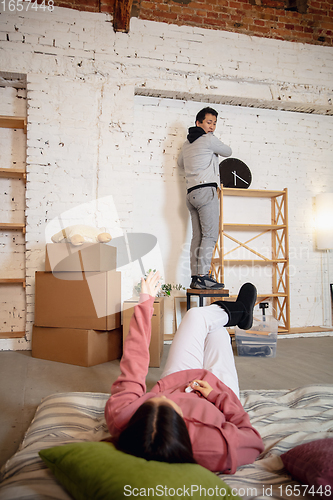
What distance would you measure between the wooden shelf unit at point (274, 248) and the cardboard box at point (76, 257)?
55.4 inches

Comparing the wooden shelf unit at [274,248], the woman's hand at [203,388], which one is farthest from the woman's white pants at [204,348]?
the wooden shelf unit at [274,248]

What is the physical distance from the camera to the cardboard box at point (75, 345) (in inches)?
95.0

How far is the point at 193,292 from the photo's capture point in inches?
113

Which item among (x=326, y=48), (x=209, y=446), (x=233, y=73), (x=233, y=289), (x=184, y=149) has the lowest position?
(x=209, y=446)

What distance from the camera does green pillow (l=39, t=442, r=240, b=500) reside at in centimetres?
62

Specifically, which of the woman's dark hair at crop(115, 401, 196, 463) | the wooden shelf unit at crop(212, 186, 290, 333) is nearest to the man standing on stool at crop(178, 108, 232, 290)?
the wooden shelf unit at crop(212, 186, 290, 333)

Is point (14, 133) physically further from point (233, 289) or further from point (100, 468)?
point (100, 468)

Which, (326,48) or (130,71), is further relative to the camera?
(326,48)

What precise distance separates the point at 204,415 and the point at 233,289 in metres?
2.78

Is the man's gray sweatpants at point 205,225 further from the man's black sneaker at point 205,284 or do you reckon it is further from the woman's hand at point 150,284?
the woman's hand at point 150,284

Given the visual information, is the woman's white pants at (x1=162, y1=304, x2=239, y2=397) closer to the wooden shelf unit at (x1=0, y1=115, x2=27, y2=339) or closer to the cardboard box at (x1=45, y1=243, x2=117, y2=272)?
the cardboard box at (x1=45, y1=243, x2=117, y2=272)

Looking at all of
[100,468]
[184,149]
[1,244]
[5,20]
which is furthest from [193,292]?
[5,20]

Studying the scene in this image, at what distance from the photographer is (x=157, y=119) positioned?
3488 millimetres

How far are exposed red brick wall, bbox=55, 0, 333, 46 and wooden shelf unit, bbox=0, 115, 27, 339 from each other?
48.8 inches
